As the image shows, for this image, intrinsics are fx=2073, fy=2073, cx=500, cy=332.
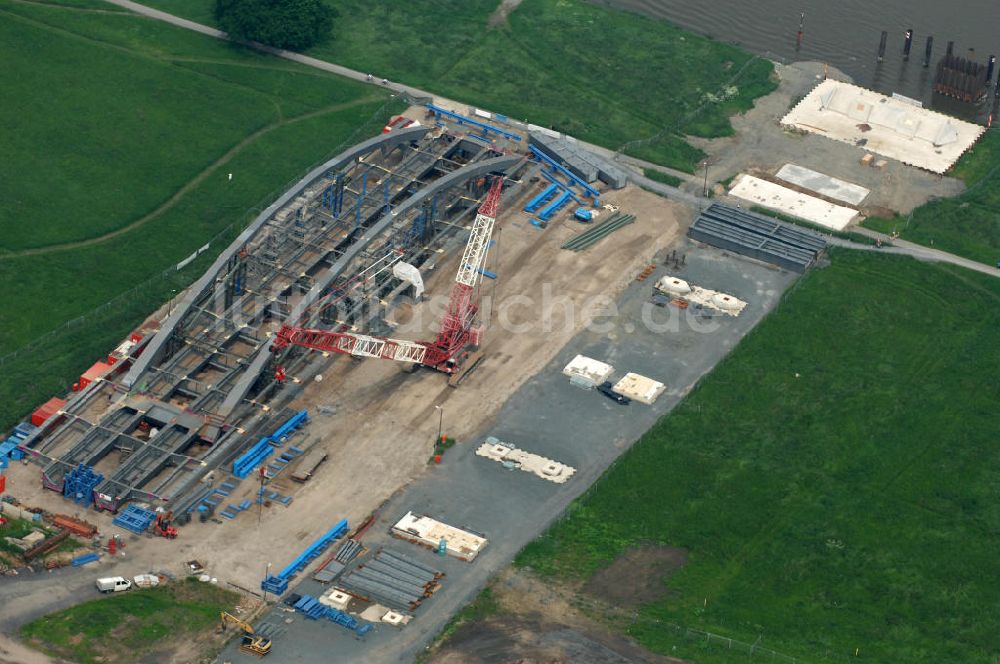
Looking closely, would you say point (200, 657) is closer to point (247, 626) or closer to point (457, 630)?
point (247, 626)

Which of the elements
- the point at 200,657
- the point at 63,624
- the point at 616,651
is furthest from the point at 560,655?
the point at 63,624

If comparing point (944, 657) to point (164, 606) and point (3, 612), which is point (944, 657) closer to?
point (164, 606)

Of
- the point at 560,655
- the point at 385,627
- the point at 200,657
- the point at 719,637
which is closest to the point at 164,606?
the point at 200,657

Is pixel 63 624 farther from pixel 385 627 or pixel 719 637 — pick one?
pixel 719 637

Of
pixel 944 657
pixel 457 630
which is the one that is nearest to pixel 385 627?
pixel 457 630
